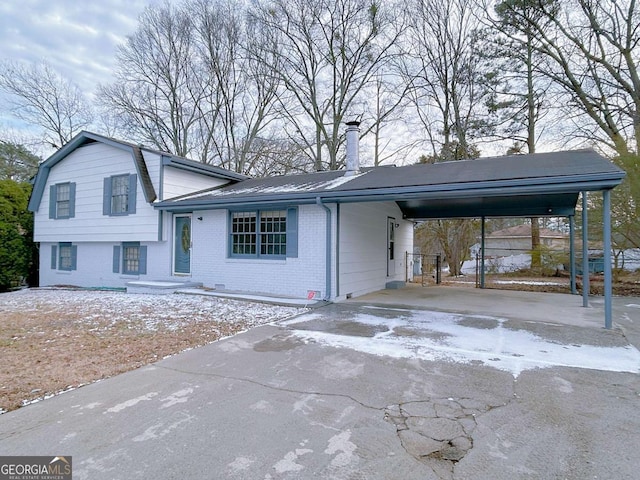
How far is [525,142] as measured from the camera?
16.8 metres

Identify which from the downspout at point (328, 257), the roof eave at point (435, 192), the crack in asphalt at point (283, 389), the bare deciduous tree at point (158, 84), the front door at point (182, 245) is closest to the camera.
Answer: the crack in asphalt at point (283, 389)

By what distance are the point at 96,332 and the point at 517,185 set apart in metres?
7.47

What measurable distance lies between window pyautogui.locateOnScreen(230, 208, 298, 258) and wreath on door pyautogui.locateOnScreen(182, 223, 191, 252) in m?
1.75

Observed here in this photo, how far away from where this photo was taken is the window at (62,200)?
12.9 meters

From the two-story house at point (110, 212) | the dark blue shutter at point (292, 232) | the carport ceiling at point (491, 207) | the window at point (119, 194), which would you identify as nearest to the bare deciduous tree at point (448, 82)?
the carport ceiling at point (491, 207)

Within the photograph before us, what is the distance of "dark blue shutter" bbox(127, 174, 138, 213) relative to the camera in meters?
11.4

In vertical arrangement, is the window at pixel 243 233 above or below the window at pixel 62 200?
below

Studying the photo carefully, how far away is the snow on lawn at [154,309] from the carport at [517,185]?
3.08m

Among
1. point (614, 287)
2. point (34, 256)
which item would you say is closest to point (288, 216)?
point (614, 287)

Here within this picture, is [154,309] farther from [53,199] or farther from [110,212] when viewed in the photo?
[53,199]

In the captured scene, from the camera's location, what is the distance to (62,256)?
13.8 m

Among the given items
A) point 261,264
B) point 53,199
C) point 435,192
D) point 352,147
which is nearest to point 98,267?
point 53,199

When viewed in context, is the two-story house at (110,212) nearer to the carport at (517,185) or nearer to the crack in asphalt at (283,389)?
the carport at (517,185)

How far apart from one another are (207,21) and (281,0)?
492 cm
